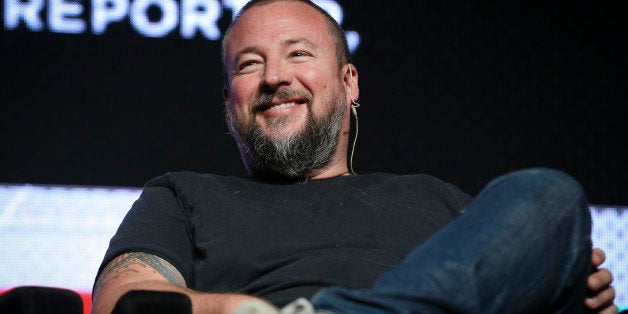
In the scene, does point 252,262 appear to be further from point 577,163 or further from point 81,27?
point 577,163

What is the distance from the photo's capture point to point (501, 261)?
1.00m

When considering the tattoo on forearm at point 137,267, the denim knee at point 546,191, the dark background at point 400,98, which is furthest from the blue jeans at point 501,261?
the dark background at point 400,98

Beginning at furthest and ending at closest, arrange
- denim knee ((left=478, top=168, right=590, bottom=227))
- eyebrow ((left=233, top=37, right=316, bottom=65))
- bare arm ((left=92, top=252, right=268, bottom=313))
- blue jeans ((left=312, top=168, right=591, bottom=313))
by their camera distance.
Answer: eyebrow ((left=233, top=37, right=316, bottom=65)), bare arm ((left=92, top=252, right=268, bottom=313)), denim knee ((left=478, top=168, right=590, bottom=227)), blue jeans ((left=312, top=168, right=591, bottom=313))

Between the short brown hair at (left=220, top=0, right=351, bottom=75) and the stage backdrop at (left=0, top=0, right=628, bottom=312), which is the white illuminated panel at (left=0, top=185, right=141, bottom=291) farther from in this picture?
the short brown hair at (left=220, top=0, right=351, bottom=75)

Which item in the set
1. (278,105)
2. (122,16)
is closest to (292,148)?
(278,105)

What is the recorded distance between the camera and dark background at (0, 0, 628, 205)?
235 centimetres

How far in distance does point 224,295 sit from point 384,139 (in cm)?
141

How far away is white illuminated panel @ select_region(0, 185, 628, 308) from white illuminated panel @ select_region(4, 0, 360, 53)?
19.1 inches

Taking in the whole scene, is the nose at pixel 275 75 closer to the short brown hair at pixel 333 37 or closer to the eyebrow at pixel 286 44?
the eyebrow at pixel 286 44

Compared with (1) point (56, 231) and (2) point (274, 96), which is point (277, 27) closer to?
(2) point (274, 96)

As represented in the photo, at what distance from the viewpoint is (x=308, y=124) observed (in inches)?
68.4

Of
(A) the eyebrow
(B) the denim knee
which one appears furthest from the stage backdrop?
(B) the denim knee

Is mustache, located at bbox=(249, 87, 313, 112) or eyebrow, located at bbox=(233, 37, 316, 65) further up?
eyebrow, located at bbox=(233, 37, 316, 65)

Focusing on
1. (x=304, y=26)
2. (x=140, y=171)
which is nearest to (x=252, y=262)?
(x=304, y=26)
